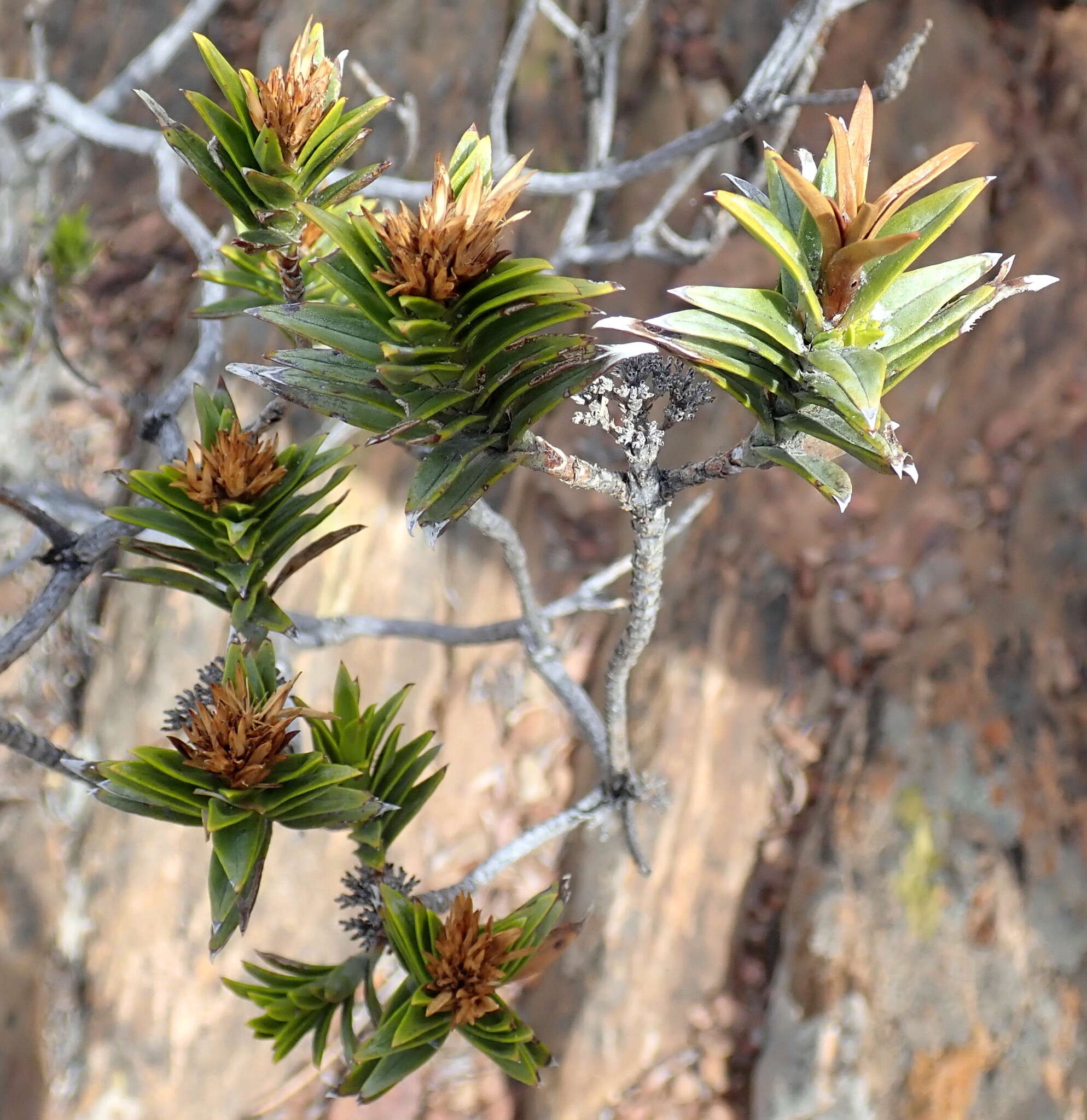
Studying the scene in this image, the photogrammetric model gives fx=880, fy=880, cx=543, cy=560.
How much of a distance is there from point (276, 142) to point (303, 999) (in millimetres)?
860

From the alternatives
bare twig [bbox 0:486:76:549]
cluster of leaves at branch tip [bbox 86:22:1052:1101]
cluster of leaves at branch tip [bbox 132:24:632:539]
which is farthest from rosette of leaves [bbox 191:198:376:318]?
bare twig [bbox 0:486:76:549]

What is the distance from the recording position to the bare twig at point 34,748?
893 mm

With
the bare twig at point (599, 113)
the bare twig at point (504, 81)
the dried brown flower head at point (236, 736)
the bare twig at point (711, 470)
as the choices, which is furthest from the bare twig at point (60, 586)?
the bare twig at point (599, 113)

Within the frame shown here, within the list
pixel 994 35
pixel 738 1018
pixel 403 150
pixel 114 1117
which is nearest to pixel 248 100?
pixel 403 150

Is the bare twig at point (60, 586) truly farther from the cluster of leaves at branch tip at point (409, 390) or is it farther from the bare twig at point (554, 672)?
the bare twig at point (554, 672)

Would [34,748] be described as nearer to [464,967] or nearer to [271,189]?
[464,967]

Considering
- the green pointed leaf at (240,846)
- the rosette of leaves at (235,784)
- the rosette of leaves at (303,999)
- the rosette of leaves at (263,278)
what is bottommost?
the rosette of leaves at (303,999)

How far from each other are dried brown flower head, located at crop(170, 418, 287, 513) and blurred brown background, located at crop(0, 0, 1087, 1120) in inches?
50.0

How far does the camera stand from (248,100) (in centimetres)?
76

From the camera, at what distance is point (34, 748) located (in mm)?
958

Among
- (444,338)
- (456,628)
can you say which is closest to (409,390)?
(444,338)

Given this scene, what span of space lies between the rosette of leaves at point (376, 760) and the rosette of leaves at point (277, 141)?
46 centimetres

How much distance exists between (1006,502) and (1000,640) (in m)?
0.48

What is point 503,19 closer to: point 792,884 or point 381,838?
point 381,838
